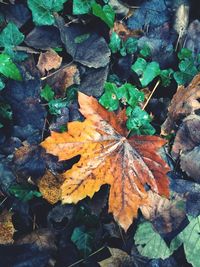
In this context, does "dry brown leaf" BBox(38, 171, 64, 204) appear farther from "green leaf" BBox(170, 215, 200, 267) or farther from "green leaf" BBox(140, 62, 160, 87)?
"green leaf" BBox(140, 62, 160, 87)

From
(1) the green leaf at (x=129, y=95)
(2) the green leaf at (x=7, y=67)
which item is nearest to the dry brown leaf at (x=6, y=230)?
(2) the green leaf at (x=7, y=67)

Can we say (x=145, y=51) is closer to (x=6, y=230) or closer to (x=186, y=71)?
(x=186, y=71)

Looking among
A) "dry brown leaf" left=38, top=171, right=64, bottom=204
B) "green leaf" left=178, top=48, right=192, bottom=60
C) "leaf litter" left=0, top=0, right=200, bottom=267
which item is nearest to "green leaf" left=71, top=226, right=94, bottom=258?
"leaf litter" left=0, top=0, right=200, bottom=267

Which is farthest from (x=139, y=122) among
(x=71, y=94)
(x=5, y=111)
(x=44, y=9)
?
(x=44, y=9)

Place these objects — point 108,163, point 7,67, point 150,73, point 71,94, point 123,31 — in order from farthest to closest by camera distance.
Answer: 1. point 123,31
2. point 150,73
3. point 71,94
4. point 7,67
5. point 108,163

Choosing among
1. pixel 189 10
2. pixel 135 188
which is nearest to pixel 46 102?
pixel 135 188
